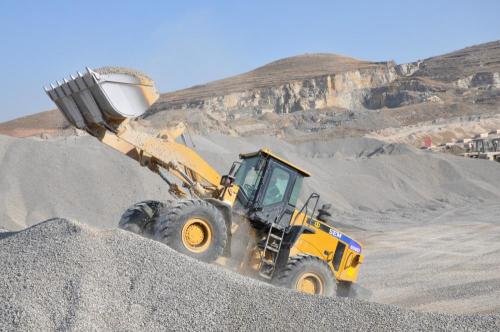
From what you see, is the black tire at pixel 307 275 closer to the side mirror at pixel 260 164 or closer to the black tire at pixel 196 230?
the black tire at pixel 196 230

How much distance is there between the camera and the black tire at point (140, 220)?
9008mm

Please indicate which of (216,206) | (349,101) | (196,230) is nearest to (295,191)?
(216,206)

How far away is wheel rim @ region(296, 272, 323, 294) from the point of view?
8594mm

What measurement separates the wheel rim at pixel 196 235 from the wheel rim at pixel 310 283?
49.4 inches

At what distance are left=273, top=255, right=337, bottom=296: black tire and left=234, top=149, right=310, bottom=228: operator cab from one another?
63 centimetres

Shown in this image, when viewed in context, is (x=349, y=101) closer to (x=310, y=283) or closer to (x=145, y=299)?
(x=310, y=283)

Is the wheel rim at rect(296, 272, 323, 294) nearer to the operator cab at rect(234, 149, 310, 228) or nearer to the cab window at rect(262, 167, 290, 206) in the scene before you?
the operator cab at rect(234, 149, 310, 228)

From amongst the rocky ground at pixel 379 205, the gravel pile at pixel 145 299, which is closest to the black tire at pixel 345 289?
the rocky ground at pixel 379 205

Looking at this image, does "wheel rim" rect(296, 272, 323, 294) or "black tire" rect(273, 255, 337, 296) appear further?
"wheel rim" rect(296, 272, 323, 294)

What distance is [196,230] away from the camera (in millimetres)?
8305

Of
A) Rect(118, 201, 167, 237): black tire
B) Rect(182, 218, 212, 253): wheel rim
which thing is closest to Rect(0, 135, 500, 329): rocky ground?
Rect(118, 201, 167, 237): black tire

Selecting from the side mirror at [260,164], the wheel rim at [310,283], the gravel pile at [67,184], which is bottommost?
the gravel pile at [67,184]

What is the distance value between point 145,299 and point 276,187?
11.3 feet

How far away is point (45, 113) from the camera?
6675 cm
